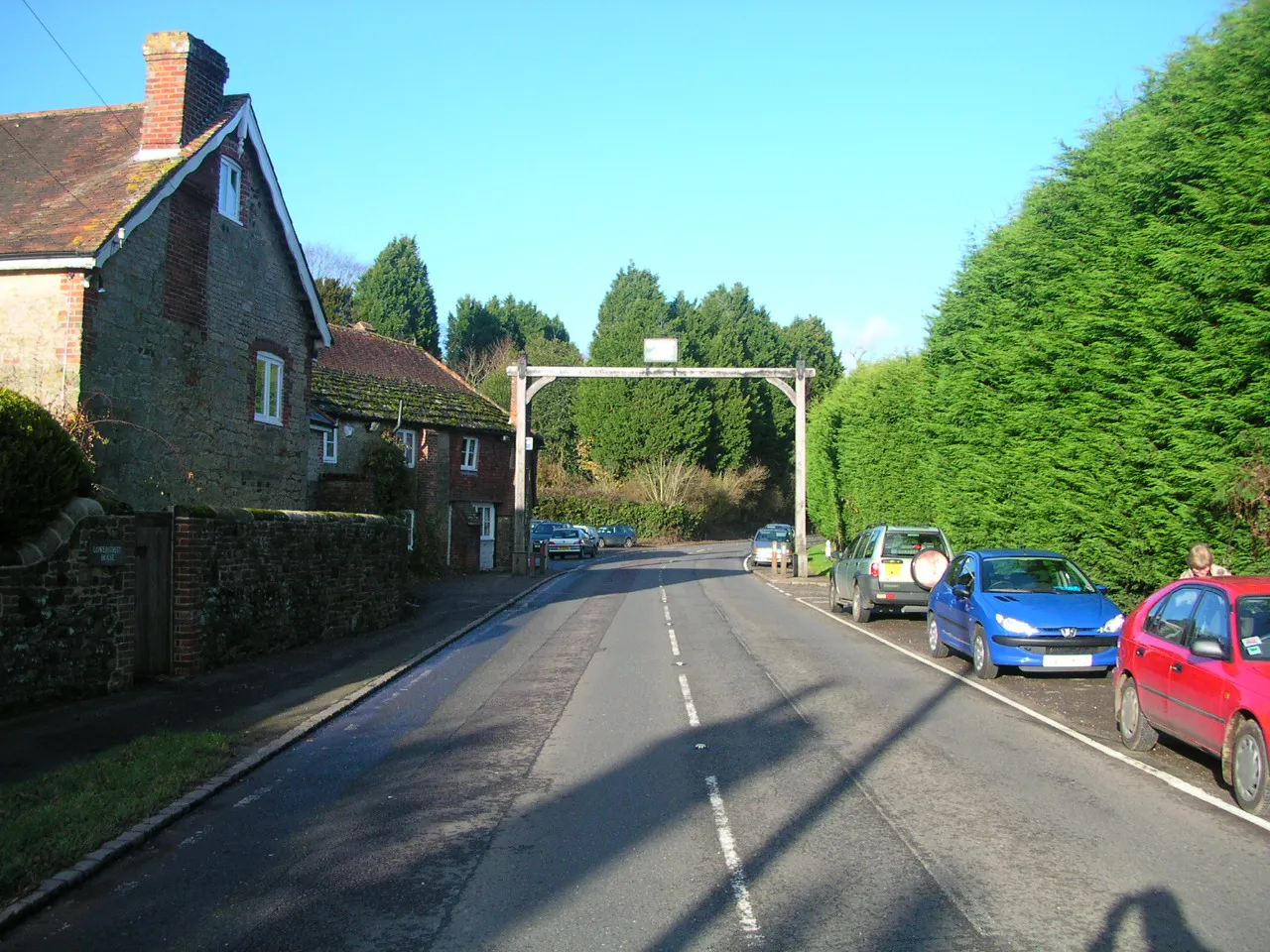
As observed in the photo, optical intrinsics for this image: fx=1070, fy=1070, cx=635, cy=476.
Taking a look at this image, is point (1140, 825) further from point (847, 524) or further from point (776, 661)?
point (847, 524)

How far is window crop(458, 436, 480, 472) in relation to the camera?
1453 inches

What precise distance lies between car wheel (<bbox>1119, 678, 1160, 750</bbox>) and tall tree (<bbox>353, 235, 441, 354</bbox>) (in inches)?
2830

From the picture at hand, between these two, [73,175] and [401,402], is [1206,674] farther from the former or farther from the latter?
[401,402]

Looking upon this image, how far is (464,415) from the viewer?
3719 cm

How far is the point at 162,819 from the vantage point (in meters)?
6.82

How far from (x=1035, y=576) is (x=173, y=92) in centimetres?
1516

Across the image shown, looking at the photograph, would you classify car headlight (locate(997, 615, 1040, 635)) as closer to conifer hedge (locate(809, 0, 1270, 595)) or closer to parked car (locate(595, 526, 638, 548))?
conifer hedge (locate(809, 0, 1270, 595))

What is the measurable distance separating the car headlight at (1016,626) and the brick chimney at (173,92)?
14213mm

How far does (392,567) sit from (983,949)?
628 inches

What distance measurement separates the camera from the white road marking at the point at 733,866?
201 inches

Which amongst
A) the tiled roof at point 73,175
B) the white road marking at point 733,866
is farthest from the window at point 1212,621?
the tiled roof at point 73,175

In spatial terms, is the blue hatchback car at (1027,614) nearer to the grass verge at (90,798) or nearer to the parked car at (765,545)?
the grass verge at (90,798)

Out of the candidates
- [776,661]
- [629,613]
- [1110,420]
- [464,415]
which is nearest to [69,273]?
[776,661]

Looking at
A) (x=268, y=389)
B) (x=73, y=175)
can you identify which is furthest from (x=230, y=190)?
(x=268, y=389)
